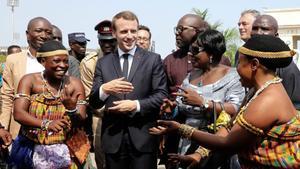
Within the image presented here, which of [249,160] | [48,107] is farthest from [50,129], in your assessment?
[249,160]

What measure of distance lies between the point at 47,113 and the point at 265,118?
2.13 m

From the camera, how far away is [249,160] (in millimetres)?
3357

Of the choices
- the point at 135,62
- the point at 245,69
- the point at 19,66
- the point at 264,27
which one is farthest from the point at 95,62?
the point at 245,69

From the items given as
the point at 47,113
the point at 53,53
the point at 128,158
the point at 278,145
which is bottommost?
the point at 128,158

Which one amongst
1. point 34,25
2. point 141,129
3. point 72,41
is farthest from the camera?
point 72,41

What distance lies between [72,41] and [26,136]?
281 centimetres

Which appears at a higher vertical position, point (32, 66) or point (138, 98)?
point (32, 66)

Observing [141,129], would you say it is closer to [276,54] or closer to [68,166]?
[68,166]

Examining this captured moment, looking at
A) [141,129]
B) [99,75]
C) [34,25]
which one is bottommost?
[141,129]

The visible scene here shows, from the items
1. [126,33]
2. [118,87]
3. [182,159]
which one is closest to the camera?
[182,159]

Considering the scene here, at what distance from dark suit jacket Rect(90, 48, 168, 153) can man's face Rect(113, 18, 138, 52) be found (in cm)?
12

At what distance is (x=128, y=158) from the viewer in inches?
191

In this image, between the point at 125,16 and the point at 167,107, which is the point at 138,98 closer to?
the point at 167,107

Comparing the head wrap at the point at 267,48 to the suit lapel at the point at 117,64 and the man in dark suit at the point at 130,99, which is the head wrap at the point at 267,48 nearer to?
the man in dark suit at the point at 130,99
